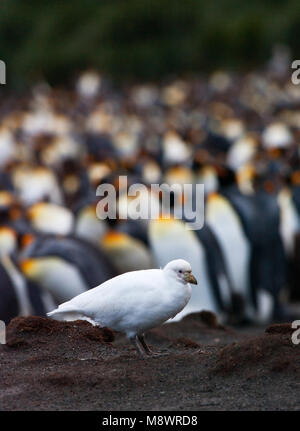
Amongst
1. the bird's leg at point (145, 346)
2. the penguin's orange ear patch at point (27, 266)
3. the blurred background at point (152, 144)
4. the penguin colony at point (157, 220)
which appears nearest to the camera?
the bird's leg at point (145, 346)

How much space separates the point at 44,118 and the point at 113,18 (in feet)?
76.1

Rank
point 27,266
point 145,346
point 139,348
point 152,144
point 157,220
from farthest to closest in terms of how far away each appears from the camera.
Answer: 1. point 152,144
2. point 157,220
3. point 27,266
4. point 145,346
5. point 139,348

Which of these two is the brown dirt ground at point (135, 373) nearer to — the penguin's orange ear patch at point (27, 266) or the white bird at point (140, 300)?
the white bird at point (140, 300)

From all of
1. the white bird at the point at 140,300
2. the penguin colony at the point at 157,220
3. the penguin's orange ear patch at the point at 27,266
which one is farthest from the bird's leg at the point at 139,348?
the penguin's orange ear patch at the point at 27,266

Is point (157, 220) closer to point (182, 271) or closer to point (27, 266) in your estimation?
point (27, 266)

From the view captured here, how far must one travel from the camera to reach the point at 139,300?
16.0ft

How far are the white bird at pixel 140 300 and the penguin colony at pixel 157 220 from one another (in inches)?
124

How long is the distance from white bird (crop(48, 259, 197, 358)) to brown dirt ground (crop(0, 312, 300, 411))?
21cm

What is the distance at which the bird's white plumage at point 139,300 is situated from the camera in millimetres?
4848

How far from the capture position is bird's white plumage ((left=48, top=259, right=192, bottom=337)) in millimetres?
4848

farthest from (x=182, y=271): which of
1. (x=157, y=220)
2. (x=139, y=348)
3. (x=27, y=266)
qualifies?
(x=157, y=220)

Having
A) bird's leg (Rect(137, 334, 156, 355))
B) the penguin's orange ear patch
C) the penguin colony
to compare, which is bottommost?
bird's leg (Rect(137, 334, 156, 355))

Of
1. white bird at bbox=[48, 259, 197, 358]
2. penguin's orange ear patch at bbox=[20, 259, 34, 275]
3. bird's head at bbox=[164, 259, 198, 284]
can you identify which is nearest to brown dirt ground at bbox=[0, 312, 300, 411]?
white bird at bbox=[48, 259, 197, 358]

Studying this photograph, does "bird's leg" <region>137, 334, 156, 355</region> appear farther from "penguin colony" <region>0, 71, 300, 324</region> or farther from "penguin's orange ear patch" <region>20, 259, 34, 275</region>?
"penguin's orange ear patch" <region>20, 259, 34, 275</region>
